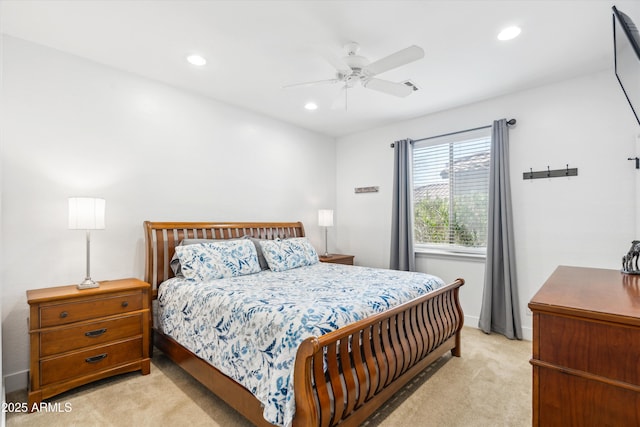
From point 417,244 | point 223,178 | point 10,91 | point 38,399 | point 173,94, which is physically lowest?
point 38,399

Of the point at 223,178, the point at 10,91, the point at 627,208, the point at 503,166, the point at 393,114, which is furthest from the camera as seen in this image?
the point at 393,114

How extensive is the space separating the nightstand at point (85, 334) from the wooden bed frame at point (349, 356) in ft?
1.05

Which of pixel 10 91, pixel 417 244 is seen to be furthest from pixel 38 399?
pixel 417 244

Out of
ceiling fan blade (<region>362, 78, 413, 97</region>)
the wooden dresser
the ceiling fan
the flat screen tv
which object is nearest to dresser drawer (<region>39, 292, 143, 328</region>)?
the ceiling fan

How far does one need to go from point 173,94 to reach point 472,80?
317 centimetres

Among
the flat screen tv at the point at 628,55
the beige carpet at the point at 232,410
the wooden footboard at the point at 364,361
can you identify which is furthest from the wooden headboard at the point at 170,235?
the flat screen tv at the point at 628,55

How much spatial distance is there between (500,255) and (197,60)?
12.3 ft

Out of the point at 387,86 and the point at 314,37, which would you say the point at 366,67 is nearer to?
the point at 387,86

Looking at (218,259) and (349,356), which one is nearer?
(349,356)

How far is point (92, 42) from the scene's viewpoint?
2537 mm

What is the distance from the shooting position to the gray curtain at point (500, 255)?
3.44 meters

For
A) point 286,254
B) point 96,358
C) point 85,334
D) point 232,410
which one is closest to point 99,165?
point 85,334

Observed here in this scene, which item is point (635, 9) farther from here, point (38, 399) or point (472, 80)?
point (38, 399)

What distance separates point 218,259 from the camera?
2990mm
